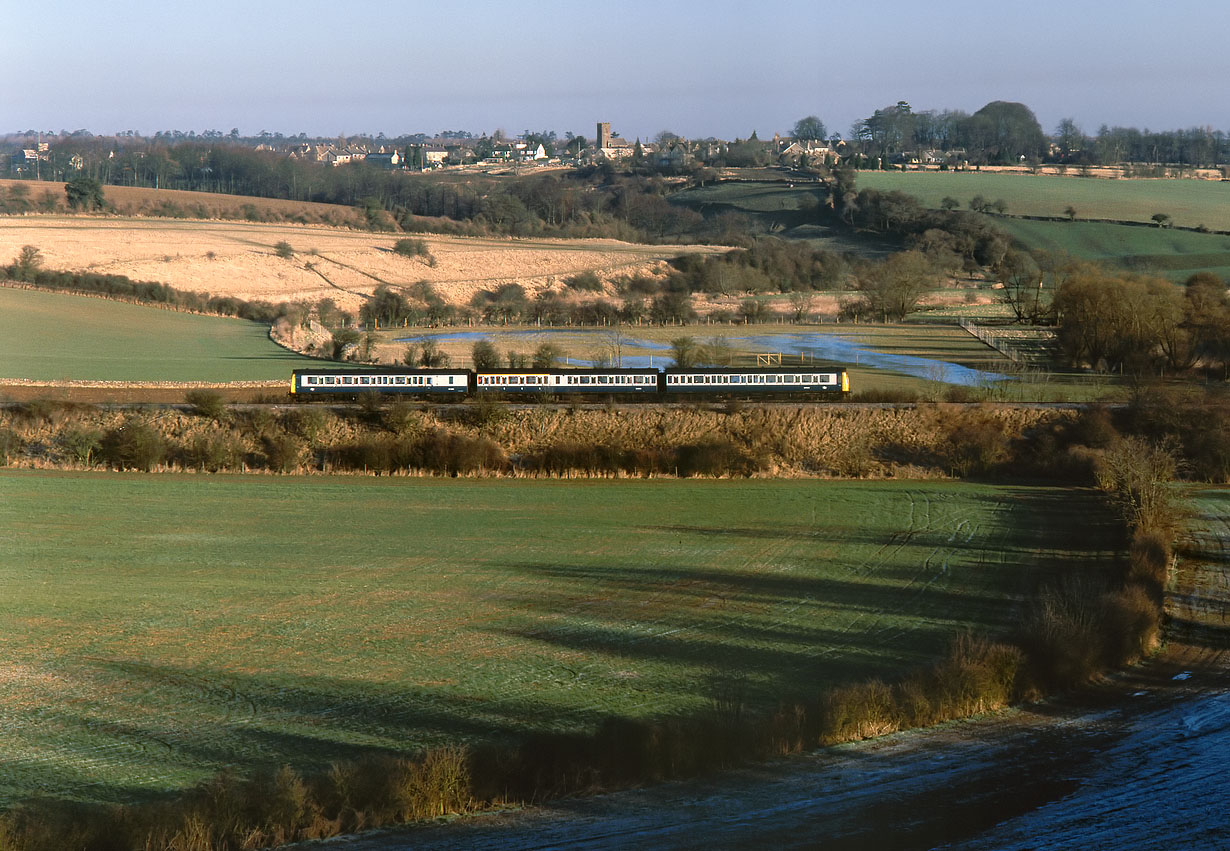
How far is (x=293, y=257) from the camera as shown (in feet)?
309

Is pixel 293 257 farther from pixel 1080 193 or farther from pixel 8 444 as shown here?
pixel 1080 193

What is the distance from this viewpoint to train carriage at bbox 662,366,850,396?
153ft

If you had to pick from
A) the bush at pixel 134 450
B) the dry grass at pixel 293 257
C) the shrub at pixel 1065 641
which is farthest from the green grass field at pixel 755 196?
the shrub at pixel 1065 641

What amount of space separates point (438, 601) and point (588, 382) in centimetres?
2166

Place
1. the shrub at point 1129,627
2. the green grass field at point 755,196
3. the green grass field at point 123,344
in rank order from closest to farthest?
the shrub at point 1129,627 < the green grass field at point 123,344 < the green grass field at point 755,196

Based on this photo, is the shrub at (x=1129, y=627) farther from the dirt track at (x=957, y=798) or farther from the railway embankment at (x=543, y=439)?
the railway embankment at (x=543, y=439)

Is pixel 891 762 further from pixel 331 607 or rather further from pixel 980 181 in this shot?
pixel 980 181

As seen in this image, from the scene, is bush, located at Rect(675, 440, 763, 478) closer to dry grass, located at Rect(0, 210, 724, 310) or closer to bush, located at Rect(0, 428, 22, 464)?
bush, located at Rect(0, 428, 22, 464)

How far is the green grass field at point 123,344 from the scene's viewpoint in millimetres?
55562

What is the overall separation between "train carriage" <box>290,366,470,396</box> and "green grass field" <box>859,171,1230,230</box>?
7833 centimetres

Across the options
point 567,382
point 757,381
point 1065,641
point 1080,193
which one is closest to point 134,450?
point 567,382

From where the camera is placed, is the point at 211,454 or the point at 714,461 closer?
the point at 714,461

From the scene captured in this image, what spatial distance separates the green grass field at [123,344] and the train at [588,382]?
8.94 meters

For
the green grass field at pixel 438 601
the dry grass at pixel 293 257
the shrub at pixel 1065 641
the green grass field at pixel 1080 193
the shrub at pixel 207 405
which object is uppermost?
the green grass field at pixel 1080 193
